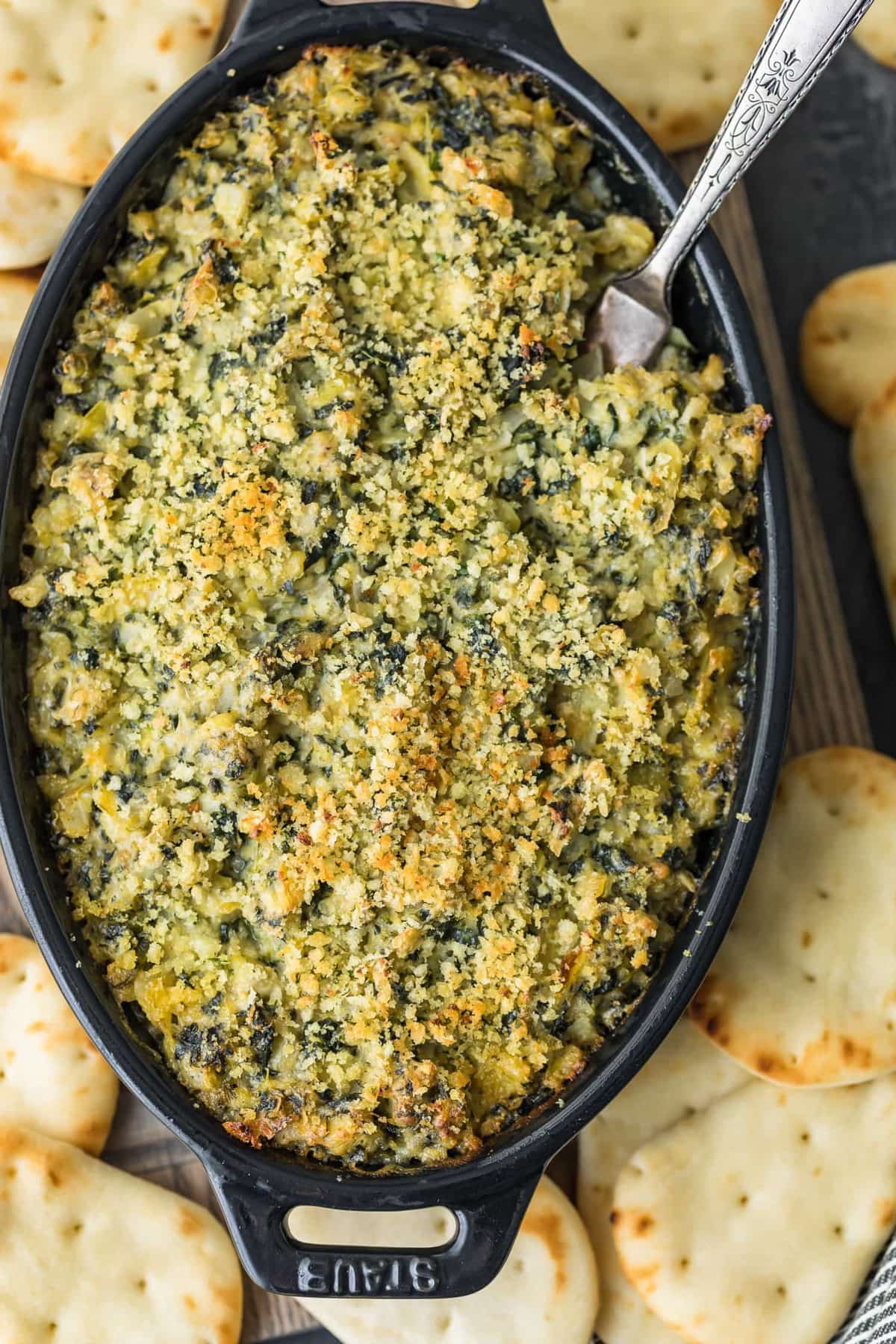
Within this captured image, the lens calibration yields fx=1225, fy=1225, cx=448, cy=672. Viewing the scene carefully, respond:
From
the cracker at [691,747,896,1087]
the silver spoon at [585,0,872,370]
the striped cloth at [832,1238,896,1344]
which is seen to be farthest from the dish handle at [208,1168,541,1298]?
the silver spoon at [585,0,872,370]

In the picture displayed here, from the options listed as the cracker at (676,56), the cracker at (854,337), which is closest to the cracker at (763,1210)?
the cracker at (854,337)

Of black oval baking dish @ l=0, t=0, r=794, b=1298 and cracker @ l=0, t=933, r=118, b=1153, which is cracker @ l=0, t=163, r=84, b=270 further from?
cracker @ l=0, t=933, r=118, b=1153

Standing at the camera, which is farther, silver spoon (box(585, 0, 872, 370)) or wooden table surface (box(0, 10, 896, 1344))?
wooden table surface (box(0, 10, 896, 1344))

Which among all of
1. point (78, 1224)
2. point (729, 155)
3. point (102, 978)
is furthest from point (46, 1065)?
point (729, 155)

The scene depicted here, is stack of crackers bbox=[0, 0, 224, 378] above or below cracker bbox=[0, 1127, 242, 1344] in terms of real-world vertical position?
above

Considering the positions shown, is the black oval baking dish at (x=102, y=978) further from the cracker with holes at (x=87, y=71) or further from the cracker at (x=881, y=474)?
the cracker at (x=881, y=474)

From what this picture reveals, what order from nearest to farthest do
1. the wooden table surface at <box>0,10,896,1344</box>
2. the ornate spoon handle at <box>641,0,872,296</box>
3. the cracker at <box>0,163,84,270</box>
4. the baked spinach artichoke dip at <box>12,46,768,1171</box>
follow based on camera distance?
the ornate spoon handle at <box>641,0,872,296</box>
the baked spinach artichoke dip at <box>12,46,768,1171</box>
the cracker at <box>0,163,84,270</box>
the wooden table surface at <box>0,10,896,1344</box>
